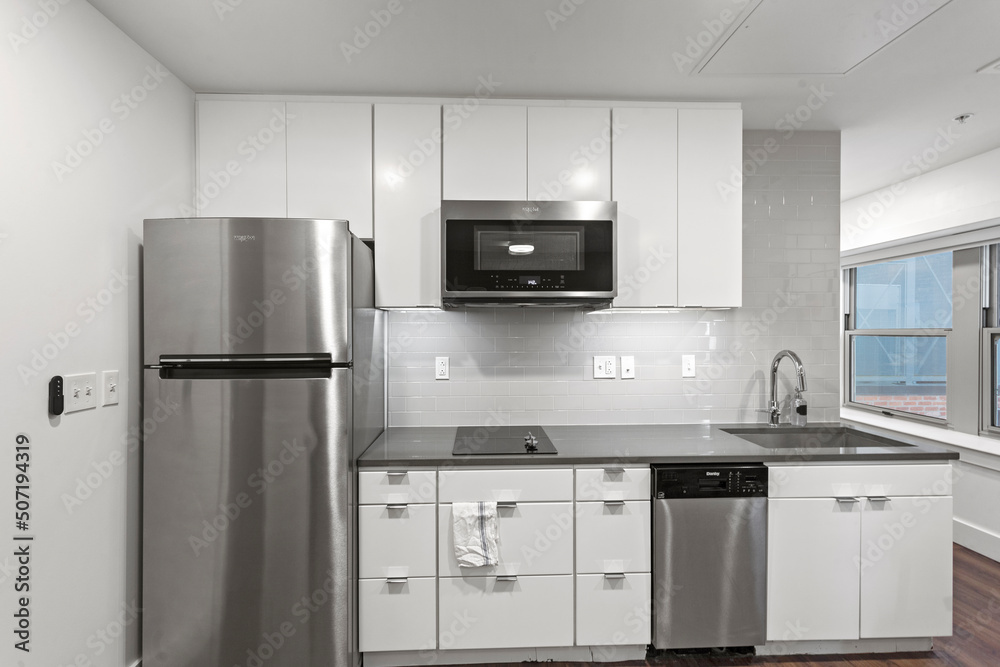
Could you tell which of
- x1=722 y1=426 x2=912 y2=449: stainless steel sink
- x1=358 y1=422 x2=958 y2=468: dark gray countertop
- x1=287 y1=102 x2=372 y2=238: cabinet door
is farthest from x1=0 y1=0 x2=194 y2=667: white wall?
x1=722 y1=426 x2=912 y2=449: stainless steel sink

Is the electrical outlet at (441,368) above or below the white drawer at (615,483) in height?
above

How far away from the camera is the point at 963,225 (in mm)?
3338

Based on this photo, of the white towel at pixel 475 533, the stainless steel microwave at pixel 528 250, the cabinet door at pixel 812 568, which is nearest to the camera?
the white towel at pixel 475 533

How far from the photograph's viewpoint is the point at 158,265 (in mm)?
2027

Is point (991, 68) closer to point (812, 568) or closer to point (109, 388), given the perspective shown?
point (812, 568)

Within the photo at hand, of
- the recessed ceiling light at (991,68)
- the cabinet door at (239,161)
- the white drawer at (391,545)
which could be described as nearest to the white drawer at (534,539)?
the white drawer at (391,545)

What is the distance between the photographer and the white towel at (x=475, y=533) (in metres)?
2.18

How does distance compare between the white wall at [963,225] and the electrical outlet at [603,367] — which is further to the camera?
the white wall at [963,225]

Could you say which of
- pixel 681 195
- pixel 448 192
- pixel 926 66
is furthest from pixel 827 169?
pixel 448 192

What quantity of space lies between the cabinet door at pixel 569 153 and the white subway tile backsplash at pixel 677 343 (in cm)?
65

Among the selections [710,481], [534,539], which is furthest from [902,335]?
[534,539]
